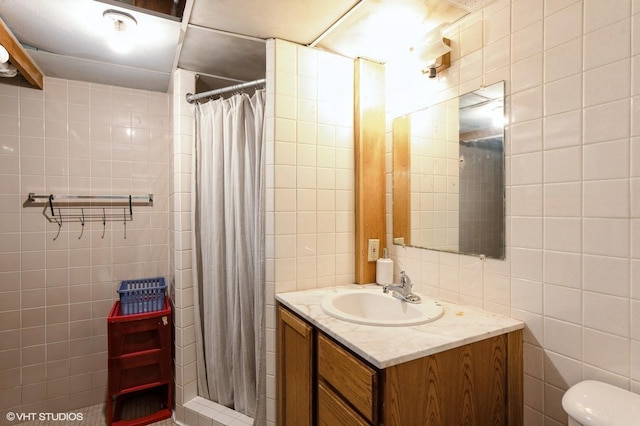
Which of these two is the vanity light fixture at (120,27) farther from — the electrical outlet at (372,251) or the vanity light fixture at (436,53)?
the electrical outlet at (372,251)

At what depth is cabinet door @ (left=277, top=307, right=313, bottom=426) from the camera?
1269 millimetres

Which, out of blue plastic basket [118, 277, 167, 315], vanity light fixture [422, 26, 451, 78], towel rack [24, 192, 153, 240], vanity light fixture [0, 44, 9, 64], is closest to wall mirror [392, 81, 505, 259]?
vanity light fixture [422, 26, 451, 78]

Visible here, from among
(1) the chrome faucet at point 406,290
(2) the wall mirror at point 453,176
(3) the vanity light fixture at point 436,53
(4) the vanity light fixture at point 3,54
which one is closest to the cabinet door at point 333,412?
(1) the chrome faucet at point 406,290

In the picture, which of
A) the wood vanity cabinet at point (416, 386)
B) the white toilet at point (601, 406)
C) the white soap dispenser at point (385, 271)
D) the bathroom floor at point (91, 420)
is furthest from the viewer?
the bathroom floor at point (91, 420)

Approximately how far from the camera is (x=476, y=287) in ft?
4.32

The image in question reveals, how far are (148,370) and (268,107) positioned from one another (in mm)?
1865

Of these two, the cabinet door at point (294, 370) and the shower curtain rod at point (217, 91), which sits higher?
the shower curtain rod at point (217, 91)

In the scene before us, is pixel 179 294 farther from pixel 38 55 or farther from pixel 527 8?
pixel 527 8

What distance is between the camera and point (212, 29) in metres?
1.51

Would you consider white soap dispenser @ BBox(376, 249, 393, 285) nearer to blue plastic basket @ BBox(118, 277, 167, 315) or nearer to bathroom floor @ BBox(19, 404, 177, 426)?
blue plastic basket @ BBox(118, 277, 167, 315)

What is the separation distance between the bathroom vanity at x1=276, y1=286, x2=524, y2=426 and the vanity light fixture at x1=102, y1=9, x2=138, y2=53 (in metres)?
1.55

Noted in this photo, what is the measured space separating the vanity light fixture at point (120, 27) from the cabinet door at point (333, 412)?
5.94 ft

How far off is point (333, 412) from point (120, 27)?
1.94 meters

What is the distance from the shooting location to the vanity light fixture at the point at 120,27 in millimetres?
1432
